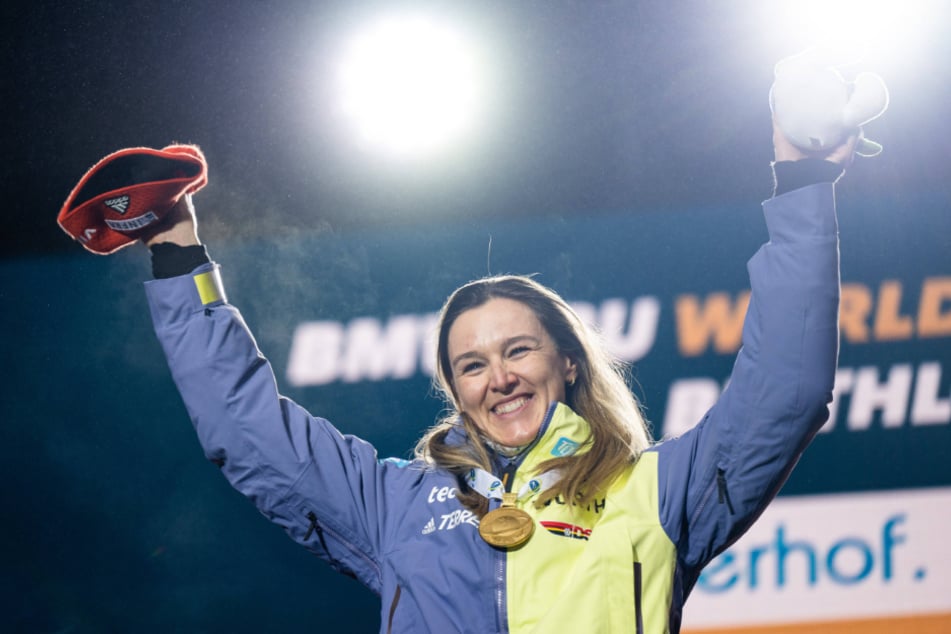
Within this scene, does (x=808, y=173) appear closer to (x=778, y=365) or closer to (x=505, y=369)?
(x=778, y=365)

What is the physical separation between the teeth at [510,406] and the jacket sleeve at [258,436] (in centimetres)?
24

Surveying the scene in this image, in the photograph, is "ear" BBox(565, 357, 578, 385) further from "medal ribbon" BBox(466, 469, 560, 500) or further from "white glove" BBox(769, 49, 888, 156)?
"white glove" BBox(769, 49, 888, 156)

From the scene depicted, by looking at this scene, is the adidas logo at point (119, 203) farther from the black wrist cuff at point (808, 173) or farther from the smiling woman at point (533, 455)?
the black wrist cuff at point (808, 173)

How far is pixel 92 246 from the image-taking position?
1548 millimetres

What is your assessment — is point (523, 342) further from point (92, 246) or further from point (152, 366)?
point (152, 366)

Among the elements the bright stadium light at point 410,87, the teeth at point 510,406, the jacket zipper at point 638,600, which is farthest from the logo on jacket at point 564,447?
the bright stadium light at point 410,87

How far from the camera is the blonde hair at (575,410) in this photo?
141cm

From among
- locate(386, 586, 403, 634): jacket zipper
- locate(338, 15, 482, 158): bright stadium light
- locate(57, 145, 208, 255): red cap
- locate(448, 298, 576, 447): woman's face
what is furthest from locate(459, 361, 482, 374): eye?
locate(338, 15, 482, 158): bright stadium light

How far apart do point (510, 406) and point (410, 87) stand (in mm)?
1241

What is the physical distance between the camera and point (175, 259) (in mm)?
1507

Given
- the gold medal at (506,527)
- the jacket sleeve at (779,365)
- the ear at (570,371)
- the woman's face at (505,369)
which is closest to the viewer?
the jacket sleeve at (779,365)

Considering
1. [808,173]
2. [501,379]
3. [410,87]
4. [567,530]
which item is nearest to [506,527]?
[567,530]

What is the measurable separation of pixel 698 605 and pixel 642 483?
1.28m

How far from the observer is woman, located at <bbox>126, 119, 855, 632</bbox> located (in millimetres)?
1233
